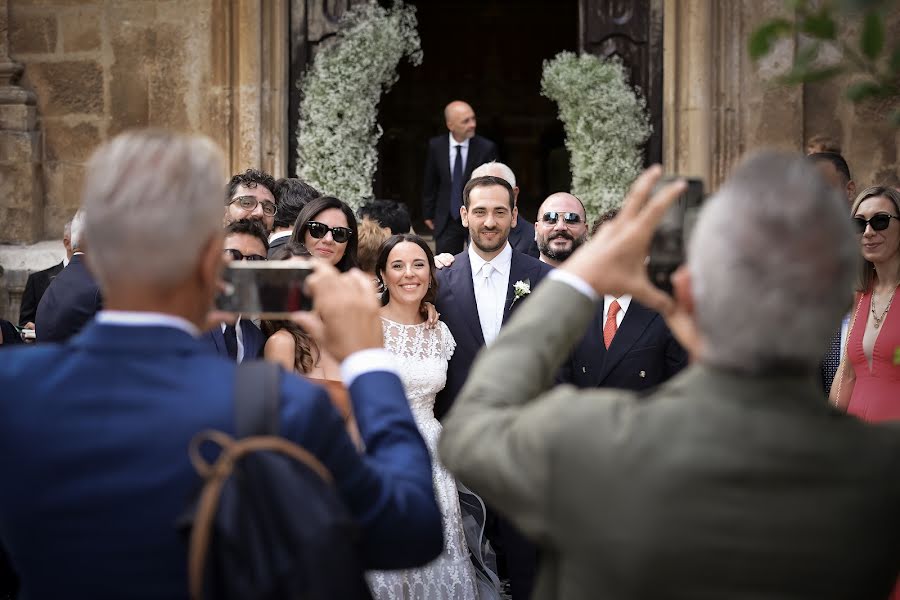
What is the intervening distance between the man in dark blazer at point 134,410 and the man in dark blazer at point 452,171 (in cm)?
773

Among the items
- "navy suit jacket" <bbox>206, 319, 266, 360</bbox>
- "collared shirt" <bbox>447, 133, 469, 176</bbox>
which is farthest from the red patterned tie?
"collared shirt" <bbox>447, 133, 469, 176</bbox>

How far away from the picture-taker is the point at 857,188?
8.88 metres

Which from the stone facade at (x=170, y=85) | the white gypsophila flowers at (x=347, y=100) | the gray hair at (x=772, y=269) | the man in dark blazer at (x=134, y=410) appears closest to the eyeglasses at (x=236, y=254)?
the man in dark blazer at (x=134, y=410)

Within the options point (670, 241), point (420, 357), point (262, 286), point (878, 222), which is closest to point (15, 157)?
point (420, 357)

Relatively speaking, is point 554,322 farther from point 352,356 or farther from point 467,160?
point 467,160

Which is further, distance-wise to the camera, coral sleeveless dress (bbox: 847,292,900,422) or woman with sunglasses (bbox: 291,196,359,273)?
woman with sunglasses (bbox: 291,196,359,273)

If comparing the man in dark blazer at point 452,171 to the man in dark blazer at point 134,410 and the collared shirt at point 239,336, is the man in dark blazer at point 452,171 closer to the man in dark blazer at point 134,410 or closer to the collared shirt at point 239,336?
the collared shirt at point 239,336

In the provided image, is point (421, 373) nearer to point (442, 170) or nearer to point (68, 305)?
point (68, 305)

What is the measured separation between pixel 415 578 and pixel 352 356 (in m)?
3.33

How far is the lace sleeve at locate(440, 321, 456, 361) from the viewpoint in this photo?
18.4 ft

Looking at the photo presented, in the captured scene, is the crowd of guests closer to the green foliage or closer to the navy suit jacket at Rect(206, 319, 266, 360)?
the green foliage

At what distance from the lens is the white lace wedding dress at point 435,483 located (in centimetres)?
515

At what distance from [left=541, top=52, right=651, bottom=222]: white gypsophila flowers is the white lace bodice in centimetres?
392

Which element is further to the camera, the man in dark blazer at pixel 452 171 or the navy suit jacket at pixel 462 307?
the man in dark blazer at pixel 452 171
